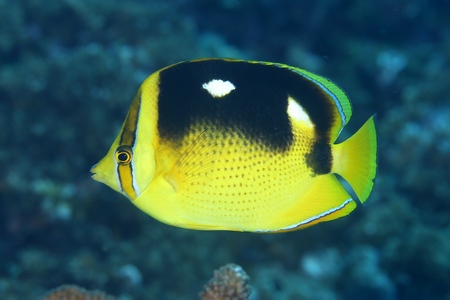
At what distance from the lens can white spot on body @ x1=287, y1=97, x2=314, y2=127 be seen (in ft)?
4.96

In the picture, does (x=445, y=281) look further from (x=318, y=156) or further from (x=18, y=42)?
(x=18, y=42)

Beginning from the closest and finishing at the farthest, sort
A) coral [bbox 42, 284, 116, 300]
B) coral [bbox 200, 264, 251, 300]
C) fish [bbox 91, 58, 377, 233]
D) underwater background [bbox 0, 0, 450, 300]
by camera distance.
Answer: fish [bbox 91, 58, 377, 233]
coral [bbox 200, 264, 251, 300]
coral [bbox 42, 284, 116, 300]
underwater background [bbox 0, 0, 450, 300]

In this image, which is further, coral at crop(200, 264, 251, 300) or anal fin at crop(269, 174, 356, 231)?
coral at crop(200, 264, 251, 300)

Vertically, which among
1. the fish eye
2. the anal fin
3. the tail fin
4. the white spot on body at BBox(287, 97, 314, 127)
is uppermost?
the white spot on body at BBox(287, 97, 314, 127)

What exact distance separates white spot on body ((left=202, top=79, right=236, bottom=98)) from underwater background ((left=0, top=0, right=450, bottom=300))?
2.51 meters

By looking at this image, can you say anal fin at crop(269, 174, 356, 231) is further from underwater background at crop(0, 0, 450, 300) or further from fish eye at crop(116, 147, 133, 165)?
underwater background at crop(0, 0, 450, 300)

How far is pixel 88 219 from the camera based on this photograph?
167 inches

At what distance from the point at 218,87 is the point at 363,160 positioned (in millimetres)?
533

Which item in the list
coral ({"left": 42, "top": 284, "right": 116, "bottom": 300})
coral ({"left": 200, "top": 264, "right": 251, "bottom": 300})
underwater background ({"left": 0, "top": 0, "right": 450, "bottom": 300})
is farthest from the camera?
underwater background ({"left": 0, "top": 0, "right": 450, "bottom": 300})

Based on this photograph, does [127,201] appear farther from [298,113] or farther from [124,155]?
[298,113]

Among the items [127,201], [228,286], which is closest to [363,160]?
[228,286]

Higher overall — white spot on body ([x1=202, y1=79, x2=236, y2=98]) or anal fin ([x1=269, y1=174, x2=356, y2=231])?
white spot on body ([x1=202, y1=79, x2=236, y2=98])

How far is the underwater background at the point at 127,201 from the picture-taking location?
3918 millimetres

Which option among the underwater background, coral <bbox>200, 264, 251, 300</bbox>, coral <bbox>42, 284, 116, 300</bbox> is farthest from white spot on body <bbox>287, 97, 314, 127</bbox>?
the underwater background
